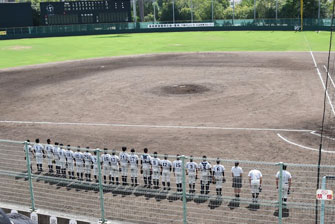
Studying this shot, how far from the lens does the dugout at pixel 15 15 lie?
258 feet

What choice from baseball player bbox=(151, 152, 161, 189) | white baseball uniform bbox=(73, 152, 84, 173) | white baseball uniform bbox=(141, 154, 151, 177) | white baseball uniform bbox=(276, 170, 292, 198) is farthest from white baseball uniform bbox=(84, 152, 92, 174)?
white baseball uniform bbox=(276, 170, 292, 198)

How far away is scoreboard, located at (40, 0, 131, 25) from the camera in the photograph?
259ft

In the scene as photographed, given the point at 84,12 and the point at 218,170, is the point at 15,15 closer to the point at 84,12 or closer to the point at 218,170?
the point at 84,12

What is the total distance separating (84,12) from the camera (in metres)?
79.5

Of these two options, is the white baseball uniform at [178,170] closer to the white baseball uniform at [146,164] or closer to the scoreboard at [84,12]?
the white baseball uniform at [146,164]

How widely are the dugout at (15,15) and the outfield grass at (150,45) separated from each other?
1166cm

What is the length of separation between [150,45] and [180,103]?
36087 millimetres

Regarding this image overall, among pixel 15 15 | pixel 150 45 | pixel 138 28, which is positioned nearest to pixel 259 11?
pixel 138 28

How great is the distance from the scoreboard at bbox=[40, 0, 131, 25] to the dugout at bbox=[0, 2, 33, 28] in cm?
412

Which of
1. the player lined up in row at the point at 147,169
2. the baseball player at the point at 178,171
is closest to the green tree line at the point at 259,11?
the player lined up in row at the point at 147,169

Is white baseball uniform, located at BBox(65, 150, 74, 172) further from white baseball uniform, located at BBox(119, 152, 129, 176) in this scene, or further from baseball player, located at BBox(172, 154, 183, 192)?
baseball player, located at BBox(172, 154, 183, 192)

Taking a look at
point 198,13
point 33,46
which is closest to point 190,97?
point 33,46

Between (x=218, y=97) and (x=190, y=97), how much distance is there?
2.05 m

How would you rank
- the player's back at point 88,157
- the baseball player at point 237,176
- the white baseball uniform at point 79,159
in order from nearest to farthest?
the baseball player at point 237,176 < the player's back at point 88,157 < the white baseball uniform at point 79,159
